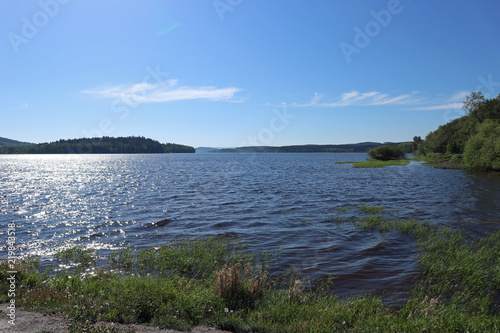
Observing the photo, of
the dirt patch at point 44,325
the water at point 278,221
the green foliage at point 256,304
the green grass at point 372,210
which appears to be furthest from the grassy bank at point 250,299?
the green grass at point 372,210

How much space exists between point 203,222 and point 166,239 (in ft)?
16.5

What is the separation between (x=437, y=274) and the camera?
43.8ft

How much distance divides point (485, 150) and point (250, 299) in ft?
234

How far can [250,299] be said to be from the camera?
943 cm

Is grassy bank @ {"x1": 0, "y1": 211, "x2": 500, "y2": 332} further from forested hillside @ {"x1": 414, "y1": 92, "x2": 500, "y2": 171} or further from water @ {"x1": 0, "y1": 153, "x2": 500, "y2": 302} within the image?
forested hillside @ {"x1": 414, "y1": 92, "x2": 500, "y2": 171}

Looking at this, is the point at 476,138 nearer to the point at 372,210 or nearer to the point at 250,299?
the point at 372,210

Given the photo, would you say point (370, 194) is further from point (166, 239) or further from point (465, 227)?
point (166, 239)

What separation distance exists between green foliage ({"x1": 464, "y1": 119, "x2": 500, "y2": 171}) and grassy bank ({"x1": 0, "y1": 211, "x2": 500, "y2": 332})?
183 feet

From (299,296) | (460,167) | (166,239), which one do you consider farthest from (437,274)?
(460,167)

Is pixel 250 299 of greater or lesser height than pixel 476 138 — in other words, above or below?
below

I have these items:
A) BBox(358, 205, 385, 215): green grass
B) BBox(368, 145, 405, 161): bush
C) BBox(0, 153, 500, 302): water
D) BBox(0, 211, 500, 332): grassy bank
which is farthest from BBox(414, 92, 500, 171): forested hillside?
BBox(0, 211, 500, 332): grassy bank

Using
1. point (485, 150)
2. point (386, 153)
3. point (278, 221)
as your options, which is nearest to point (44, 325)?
point (278, 221)

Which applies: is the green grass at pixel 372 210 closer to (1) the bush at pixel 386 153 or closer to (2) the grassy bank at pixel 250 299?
(2) the grassy bank at pixel 250 299

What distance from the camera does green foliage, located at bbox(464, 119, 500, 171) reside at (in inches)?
2238
